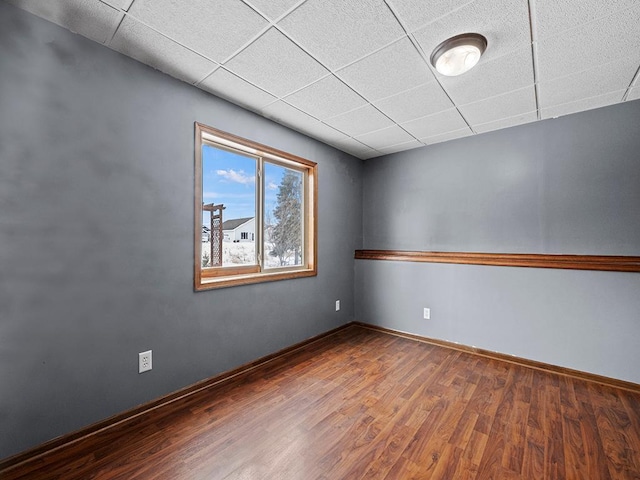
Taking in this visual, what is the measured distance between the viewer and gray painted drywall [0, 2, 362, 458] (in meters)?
1.47

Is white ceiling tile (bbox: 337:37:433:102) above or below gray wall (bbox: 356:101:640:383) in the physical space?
above

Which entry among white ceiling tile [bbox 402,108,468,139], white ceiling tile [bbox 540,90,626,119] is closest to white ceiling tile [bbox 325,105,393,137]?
white ceiling tile [bbox 402,108,468,139]

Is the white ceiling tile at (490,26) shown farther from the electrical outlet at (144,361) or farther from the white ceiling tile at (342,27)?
the electrical outlet at (144,361)

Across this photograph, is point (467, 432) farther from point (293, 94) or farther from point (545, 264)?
point (293, 94)

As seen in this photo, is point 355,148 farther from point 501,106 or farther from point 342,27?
point 342,27

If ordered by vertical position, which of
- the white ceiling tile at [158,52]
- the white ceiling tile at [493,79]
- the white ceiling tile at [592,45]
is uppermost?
the white ceiling tile at [158,52]

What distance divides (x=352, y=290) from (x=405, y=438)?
2.30 meters

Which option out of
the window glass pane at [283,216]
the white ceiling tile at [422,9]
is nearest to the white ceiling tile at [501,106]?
the white ceiling tile at [422,9]

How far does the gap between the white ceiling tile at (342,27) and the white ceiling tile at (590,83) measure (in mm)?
1428

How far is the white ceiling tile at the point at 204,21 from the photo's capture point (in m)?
1.44

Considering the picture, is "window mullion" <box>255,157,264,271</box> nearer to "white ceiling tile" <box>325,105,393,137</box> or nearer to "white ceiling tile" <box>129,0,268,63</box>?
"white ceiling tile" <box>325,105,393,137</box>

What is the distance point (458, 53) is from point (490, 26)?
0.62 ft

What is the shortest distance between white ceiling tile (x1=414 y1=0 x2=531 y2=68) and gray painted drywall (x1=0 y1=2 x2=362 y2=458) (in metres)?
1.66

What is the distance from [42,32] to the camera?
Answer: 1526 mm
